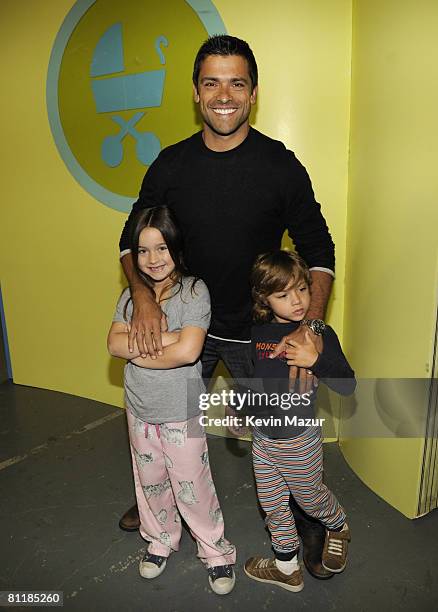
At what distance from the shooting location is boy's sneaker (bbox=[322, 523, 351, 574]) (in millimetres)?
1872

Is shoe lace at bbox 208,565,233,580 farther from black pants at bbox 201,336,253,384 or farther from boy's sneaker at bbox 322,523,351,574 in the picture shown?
black pants at bbox 201,336,253,384

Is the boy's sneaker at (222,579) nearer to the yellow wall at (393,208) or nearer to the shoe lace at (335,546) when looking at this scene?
the shoe lace at (335,546)

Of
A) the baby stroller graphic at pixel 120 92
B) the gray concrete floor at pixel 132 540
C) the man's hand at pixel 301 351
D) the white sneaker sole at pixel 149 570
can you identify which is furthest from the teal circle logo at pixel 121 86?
the white sneaker sole at pixel 149 570

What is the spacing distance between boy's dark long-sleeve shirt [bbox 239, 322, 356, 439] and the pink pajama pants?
25 centimetres

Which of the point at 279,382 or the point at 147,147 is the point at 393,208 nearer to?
the point at 279,382

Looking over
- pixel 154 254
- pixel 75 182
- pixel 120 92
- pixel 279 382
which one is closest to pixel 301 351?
pixel 279 382

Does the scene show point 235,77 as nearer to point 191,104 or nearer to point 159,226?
point 159,226

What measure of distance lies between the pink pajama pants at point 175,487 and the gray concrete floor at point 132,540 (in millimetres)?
129

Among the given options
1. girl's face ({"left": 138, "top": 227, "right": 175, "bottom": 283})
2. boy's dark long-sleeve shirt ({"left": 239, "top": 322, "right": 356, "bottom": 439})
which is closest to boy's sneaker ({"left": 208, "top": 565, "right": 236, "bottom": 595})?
boy's dark long-sleeve shirt ({"left": 239, "top": 322, "right": 356, "bottom": 439})

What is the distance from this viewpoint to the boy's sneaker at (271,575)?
6.00ft

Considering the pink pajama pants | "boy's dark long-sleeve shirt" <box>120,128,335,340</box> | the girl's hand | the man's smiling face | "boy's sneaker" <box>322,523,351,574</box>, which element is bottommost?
"boy's sneaker" <box>322,523,351,574</box>

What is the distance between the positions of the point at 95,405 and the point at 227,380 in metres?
0.94

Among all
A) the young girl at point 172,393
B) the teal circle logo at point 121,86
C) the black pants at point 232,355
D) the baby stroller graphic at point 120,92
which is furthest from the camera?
the baby stroller graphic at point 120,92

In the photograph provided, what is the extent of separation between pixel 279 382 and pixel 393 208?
0.89 m
